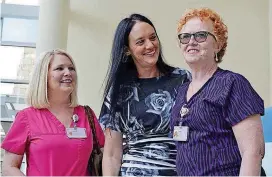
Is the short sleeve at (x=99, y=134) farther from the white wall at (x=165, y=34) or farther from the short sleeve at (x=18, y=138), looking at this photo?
the white wall at (x=165, y=34)

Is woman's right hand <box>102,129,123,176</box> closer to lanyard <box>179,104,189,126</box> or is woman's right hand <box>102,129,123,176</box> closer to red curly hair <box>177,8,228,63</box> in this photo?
lanyard <box>179,104,189,126</box>

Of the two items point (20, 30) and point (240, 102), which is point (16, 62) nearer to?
point (20, 30)

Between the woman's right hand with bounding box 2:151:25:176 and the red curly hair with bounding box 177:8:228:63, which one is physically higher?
the red curly hair with bounding box 177:8:228:63

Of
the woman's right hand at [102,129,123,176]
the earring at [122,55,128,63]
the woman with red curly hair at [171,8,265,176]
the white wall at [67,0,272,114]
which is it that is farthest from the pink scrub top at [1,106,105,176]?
the white wall at [67,0,272,114]

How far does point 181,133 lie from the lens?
4.94ft

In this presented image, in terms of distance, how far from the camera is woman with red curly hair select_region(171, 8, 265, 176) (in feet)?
4.54

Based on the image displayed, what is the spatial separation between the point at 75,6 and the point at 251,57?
8.77 feet

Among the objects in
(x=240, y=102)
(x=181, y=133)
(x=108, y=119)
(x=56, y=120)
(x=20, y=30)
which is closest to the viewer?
(x=240, y=102)

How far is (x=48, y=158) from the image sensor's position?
1939 millimetres

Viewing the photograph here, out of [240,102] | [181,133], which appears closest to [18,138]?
[181,133]

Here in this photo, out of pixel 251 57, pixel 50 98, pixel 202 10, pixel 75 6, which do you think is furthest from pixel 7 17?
pixel 202 10

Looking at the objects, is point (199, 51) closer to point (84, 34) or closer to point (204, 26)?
point (204, 26)

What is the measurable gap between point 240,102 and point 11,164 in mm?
1214

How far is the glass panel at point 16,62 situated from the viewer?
5.93 m
